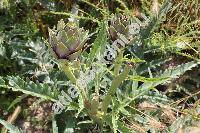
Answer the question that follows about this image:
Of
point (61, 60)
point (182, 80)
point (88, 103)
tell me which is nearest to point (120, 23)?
point (61, 60)

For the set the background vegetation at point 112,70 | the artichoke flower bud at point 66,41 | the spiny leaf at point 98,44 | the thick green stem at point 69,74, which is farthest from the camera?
the background vegetation at point 112,70

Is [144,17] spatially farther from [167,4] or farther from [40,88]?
[40,88]

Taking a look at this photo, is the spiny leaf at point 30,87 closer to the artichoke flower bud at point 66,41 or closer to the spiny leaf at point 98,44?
the spiny leaf at point 98,44

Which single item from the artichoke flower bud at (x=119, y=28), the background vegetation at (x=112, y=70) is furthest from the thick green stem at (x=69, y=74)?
the artichoke flower bud at (x=119, y=28)

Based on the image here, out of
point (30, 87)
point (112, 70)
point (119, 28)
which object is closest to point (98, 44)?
point (119, 28)

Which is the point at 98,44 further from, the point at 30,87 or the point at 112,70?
the point at 112,70

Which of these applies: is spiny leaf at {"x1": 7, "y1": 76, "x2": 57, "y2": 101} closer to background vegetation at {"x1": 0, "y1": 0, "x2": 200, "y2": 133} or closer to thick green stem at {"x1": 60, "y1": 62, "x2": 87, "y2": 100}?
background vegetation at {"x1": 0, "y1": 0, "x2": 200, "y2": 133}
